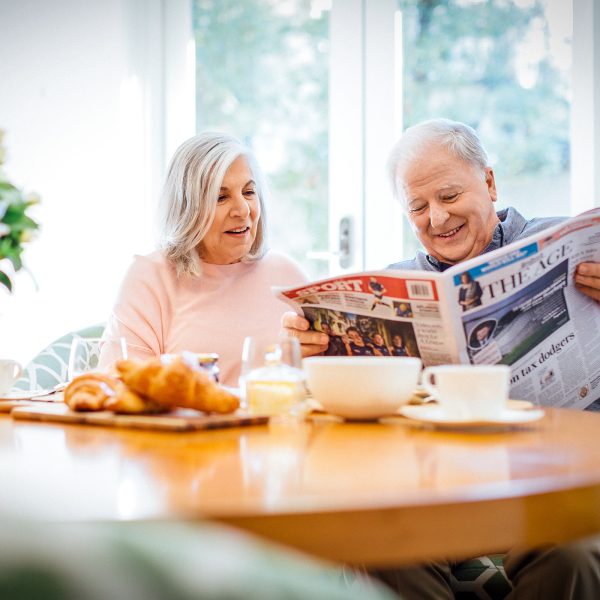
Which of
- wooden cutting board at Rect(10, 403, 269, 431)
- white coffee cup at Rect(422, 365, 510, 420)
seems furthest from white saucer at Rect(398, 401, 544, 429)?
wooden cutting board at Rect(10, 403, 269, 431)

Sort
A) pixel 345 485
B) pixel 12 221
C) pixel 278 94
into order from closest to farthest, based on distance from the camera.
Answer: pixel 345 485
pixel 12 221
pixel 278 94

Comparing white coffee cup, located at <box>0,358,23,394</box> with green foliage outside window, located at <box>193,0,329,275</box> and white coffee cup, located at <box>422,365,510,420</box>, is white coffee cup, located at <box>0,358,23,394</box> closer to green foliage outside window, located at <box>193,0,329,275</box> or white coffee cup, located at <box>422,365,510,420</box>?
white coffee cup, located at <box>422,365,510,420</box>

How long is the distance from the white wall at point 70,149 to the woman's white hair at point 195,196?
101 centimetres

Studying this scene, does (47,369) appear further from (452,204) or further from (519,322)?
(519,322)

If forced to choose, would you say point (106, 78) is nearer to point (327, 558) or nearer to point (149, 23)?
point (149, 23)

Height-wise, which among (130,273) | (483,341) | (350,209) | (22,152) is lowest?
(483,341)

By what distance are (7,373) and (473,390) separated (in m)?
0.81

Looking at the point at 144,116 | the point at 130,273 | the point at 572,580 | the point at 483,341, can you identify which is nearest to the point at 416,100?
the point at 144,116

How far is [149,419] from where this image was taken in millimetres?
1042

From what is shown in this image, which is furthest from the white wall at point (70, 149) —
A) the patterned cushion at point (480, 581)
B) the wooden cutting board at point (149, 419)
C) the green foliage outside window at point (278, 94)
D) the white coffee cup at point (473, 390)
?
the white coffee cup at point (473, 390)

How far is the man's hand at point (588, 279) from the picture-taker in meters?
1.45

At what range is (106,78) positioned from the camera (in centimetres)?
346

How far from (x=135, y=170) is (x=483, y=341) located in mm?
2496

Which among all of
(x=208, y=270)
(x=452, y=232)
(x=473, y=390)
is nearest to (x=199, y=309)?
(x=208, y=270)
